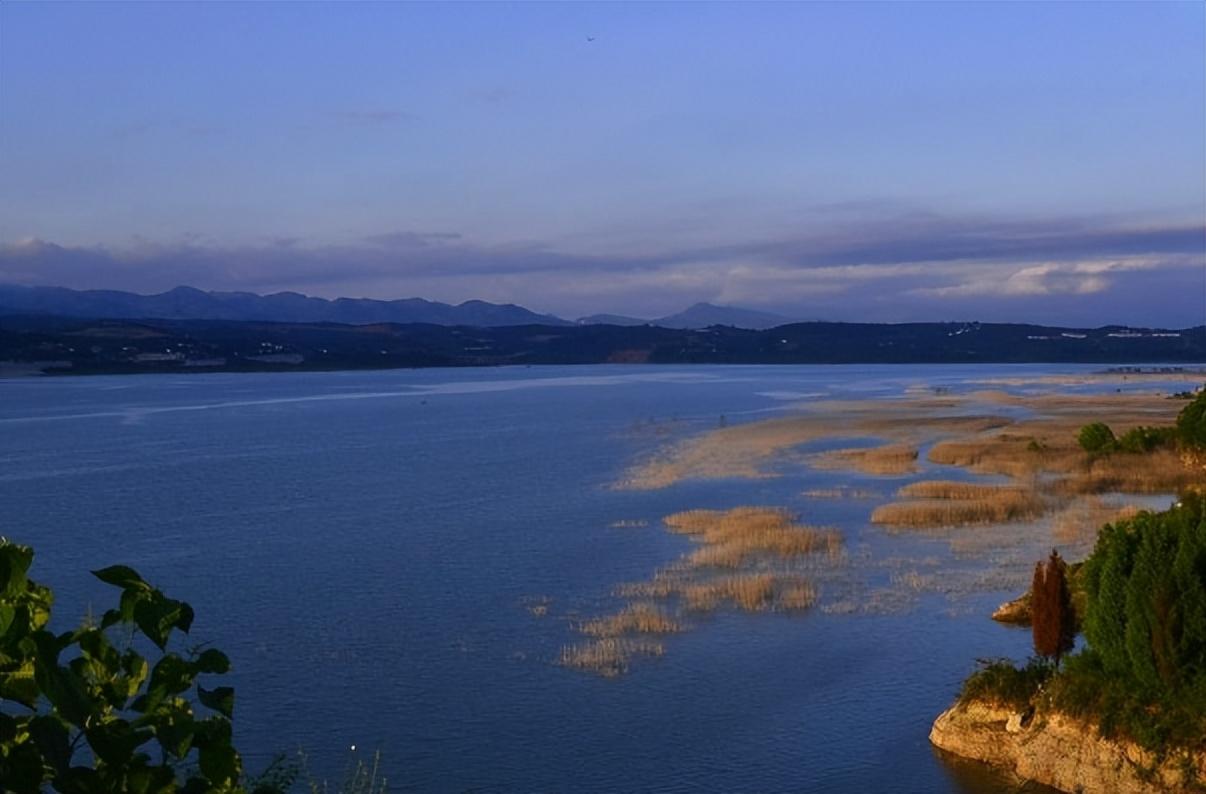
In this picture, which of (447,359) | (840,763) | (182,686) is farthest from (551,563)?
(447,359)

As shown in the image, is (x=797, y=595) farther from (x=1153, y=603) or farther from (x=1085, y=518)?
(x=1085, y=518)

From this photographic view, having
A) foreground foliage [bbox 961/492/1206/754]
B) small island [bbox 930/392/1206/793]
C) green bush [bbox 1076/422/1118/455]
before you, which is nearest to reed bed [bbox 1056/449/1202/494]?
green bush [bbox 1076/422/1118/455]

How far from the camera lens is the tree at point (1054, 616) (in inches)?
655

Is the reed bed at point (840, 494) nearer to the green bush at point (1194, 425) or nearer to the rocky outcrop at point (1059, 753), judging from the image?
the green bush at point (1194, 425)

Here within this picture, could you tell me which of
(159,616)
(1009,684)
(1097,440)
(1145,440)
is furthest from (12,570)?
(1097,440)

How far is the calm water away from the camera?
17297mm

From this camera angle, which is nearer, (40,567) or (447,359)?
(40,567)

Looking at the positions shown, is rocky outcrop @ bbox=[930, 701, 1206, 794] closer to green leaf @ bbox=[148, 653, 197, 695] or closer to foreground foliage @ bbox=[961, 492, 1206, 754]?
foreground foliage @ bbox=[961, 492, 1206, 754]

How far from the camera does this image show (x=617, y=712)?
1873 centimetres

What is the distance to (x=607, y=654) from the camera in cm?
2120

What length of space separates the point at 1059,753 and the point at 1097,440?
3385 cm

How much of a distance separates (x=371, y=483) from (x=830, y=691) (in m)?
26.7

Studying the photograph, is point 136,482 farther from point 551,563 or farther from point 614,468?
point 551,563

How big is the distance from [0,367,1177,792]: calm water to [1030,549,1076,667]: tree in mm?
2013
